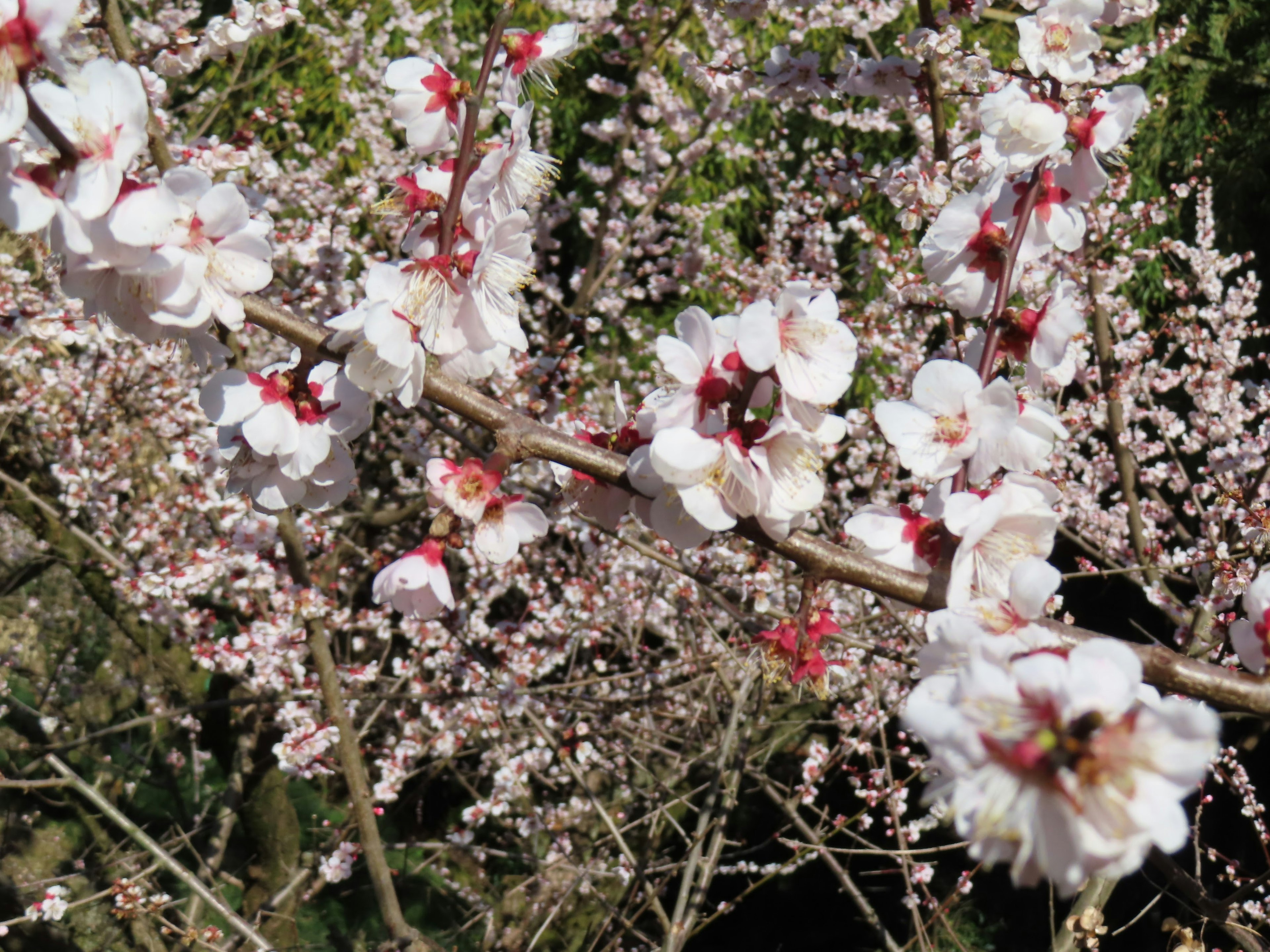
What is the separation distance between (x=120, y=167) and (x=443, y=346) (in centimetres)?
32

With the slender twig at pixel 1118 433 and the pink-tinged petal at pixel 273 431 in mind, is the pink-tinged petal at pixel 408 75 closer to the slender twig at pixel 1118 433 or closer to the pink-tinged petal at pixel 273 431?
the pink-tinged petal at pixel 273 431

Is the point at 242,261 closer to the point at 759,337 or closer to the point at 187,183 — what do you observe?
the point at 187,183

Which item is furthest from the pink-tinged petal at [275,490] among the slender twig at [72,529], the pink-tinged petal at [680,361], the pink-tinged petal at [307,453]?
the slender twig at [72,529]

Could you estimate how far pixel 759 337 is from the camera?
766 mm

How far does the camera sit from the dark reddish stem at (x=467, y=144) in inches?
35.6

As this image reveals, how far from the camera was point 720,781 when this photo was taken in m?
2.43

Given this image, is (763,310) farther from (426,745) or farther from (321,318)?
(321,318)

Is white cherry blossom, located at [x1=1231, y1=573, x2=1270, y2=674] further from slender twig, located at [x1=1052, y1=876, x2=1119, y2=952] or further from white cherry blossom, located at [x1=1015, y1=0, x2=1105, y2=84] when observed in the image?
slender twig, located at [x1=1052, y1=876, x2=1119, y2=952]

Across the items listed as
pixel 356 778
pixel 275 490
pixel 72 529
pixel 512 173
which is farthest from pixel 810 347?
pixel 72 529

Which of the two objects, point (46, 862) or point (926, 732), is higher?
point (926, 732)

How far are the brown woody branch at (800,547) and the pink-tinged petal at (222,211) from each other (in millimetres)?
83

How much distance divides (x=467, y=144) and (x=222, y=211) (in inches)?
9.4

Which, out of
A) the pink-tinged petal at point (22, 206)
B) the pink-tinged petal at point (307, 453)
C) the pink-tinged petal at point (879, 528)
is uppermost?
the pink-tinged petal at point (22, 206)

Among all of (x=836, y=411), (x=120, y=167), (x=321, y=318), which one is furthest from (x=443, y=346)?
(x=836, y=411)
